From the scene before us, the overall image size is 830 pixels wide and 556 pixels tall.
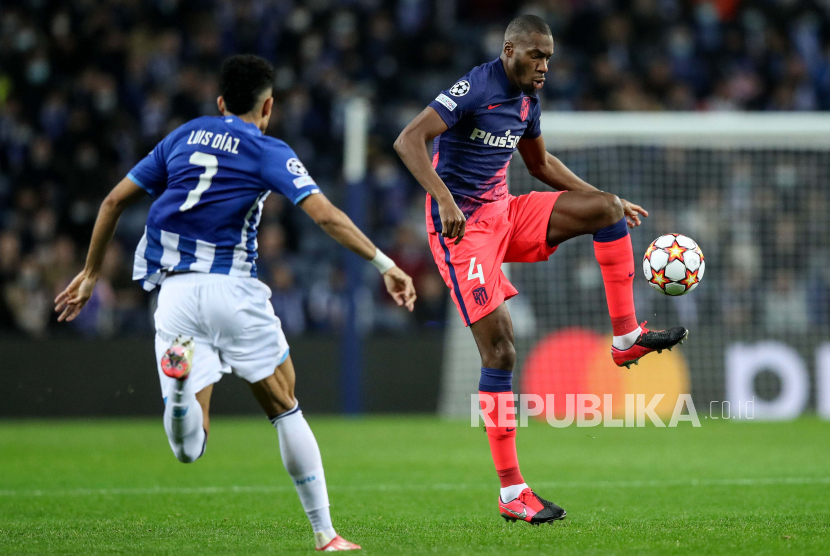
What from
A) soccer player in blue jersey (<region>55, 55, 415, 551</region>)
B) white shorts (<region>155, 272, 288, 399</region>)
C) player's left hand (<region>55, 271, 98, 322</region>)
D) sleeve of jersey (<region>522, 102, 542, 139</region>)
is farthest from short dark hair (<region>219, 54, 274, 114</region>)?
sleeve of jersey (<region>522, 102, 542, 139</region>)

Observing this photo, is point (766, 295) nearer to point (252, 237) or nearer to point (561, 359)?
point (561, 359)

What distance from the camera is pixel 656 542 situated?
478cm

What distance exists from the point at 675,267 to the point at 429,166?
158cm

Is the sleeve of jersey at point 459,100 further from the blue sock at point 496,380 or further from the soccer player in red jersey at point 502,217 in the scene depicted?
the blue sock at point 496,380

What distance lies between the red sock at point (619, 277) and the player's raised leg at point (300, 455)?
213 centimetres

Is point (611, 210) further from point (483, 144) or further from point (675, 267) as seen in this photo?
point (483, 144)

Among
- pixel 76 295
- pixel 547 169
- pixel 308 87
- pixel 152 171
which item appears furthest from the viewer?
pixel 308 87

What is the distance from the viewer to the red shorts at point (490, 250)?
5.63 m

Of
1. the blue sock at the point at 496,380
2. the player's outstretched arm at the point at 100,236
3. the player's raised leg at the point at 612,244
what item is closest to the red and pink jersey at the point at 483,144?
the player's raised leg at the point at 612,244

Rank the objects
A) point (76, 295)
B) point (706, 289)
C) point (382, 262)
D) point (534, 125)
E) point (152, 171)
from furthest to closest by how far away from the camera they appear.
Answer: point (706, 289), point (534, 125), point (76, 295), point (152, 171), point (382, 262)

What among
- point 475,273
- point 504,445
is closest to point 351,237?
point 475,273

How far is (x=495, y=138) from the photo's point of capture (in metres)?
5.75

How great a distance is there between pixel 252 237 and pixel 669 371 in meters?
8.57

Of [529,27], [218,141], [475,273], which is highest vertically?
[529,27]
